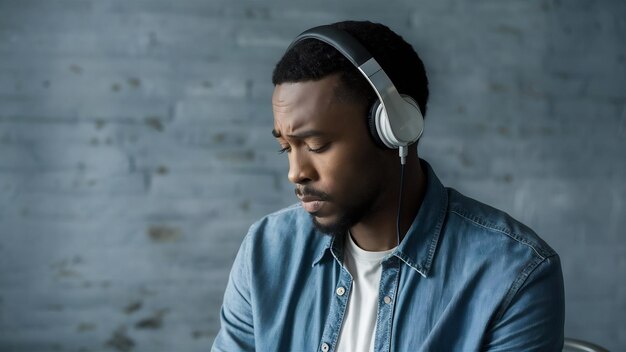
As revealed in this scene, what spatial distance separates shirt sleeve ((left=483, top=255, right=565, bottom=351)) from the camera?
3.81 ft

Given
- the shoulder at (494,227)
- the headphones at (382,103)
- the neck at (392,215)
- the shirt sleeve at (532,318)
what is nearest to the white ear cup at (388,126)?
the headphones at (382,103)

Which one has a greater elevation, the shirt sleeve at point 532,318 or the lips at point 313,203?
the lips at point 313,203

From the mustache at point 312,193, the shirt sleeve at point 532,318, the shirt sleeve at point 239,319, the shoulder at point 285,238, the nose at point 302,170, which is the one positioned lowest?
the shirt sleeve at point 239,319

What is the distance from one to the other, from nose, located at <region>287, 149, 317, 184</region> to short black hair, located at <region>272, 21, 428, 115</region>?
137 mm

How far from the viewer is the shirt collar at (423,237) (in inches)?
48.8

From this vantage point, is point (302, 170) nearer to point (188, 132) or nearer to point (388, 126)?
point (388, 126)

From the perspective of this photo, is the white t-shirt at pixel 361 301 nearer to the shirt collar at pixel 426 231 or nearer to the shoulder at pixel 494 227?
the shirt collar at pixel 426 231

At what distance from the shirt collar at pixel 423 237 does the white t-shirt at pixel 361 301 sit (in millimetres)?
35

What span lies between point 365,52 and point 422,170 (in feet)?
1.09

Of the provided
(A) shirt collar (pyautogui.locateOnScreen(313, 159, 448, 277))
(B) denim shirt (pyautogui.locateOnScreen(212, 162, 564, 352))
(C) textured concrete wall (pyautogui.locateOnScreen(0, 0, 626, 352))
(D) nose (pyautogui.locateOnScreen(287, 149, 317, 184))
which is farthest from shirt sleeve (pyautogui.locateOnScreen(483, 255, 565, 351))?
(C) textured concrete wall (pyautogui.locateOnScreen(0, 0, 626, 352))

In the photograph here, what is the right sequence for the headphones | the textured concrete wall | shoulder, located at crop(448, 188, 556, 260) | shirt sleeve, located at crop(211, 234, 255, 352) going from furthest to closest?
the textured concrete wall, shirt sleeve, located at crop(211, 234, 255, 352), shoulder, located at crop(448, 188, 556, 260), the headphones

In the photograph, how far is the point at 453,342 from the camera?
120 centimetres

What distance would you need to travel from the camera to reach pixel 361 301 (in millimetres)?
1271

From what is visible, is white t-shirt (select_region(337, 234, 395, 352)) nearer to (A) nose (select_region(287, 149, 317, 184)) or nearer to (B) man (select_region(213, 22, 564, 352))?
(B) man (select_region(213, 22, 564, 352))
